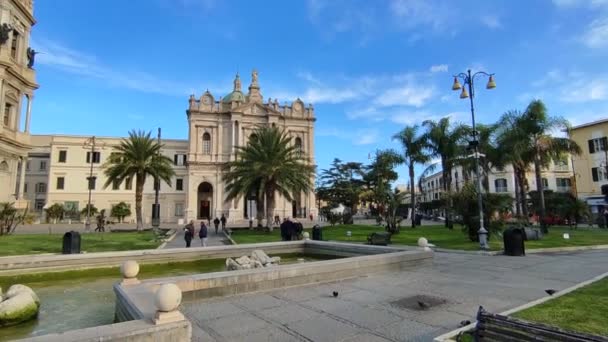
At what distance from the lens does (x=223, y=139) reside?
168 feet

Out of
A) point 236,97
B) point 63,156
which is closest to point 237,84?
point 236,97

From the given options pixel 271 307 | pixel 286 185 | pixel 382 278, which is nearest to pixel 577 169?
pixel 286 185

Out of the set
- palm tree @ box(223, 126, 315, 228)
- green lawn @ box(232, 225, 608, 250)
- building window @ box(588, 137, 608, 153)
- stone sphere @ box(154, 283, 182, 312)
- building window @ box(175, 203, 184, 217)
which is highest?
building window @ box(588, 137, 608, 153)

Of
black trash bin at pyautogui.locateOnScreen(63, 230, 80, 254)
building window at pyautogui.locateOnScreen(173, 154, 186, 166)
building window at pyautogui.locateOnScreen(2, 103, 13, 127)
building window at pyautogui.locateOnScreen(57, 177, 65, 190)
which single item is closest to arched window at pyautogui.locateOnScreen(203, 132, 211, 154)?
building window at pyautogui.locateOnScreen(173, 154, 186, 166)

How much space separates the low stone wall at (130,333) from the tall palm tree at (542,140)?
84.9 feet

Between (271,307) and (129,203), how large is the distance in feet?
168

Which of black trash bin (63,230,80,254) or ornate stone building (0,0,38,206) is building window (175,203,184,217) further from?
black trash bin (63,230,80,254)

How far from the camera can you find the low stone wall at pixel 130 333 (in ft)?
12.0

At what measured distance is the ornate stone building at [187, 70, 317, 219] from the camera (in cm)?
4866

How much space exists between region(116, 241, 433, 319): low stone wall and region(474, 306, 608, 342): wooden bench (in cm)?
412

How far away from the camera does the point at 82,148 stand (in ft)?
167

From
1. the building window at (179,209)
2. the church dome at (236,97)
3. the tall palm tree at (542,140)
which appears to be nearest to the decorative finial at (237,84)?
the church dome at (236,97)

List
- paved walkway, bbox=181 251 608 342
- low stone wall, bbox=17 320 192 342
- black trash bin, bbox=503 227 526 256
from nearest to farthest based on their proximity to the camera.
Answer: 1. low stone wall, bbox=17 320 192 342
2. paved walkway, bbox=181 251 608 342
3. black trash bin, bbox=503 227 526 256

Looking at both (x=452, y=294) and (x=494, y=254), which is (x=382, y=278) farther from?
(x=494, y=254)
